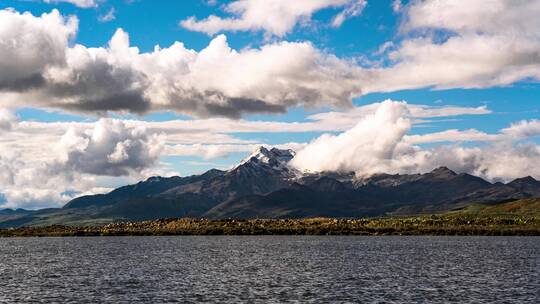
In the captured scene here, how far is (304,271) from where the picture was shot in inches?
4218

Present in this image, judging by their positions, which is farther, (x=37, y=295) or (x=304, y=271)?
(x=304, y=271)

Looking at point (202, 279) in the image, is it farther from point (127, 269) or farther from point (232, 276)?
point (127, 269)

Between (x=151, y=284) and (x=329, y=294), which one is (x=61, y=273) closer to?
(x=151, y=284)

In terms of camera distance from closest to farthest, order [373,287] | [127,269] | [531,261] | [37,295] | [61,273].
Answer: [37,295]
[373,287]
[61,273]
[127,269]
[531,261]

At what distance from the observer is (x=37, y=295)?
7762cm

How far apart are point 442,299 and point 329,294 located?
13.8m

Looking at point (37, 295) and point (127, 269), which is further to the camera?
point (127, 269)

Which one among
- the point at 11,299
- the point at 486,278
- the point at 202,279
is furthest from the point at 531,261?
the point at 11,299

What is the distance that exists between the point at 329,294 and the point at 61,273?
174 feet

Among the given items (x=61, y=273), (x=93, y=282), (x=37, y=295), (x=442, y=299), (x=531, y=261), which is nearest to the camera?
(x=442, y=299)

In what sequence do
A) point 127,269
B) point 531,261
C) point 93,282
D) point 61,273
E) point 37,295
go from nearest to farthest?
point 37,295, point 93,282, point 61,273, point 127,269, point 531,261

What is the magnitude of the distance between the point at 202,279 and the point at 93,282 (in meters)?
16.5

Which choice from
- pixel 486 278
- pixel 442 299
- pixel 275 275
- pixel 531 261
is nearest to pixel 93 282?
pixel 275 275

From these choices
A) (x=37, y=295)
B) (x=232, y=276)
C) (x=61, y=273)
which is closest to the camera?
(x=37, y=295)
